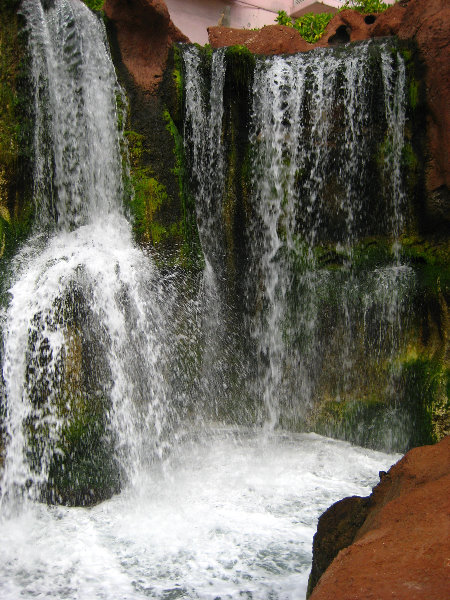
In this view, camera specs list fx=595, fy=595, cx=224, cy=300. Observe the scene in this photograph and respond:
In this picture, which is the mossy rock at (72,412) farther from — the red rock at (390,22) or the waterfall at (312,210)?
the red rock at (390,22)

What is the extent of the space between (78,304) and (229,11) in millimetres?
15367

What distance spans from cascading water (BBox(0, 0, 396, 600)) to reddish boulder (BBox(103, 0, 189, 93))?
0.86 ft

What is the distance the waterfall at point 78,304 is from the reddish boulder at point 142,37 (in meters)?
0.26

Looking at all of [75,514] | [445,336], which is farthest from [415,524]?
[445,336]

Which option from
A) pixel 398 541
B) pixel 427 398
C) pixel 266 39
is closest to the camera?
pixel 398 541

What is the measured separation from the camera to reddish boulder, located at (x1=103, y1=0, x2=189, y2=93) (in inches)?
226

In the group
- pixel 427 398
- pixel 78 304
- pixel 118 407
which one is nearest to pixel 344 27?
pixel 427 398

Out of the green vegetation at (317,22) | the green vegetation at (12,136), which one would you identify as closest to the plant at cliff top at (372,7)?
the green vegetation at (317,22)

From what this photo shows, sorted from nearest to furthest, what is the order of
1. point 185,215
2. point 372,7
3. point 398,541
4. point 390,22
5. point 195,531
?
point 398,541 → point 195,531 → point 185,215 → point 390,22 → point 372,7

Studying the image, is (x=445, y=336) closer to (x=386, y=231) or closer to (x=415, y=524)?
(x=386, y=231)

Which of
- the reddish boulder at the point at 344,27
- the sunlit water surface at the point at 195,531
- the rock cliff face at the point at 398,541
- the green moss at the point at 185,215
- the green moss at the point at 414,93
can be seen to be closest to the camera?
the rock cliff face at the point at 398,541

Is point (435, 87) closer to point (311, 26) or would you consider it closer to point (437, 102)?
point (437, 102)

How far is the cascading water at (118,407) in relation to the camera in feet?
11.7

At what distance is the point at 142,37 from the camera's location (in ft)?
19.1
